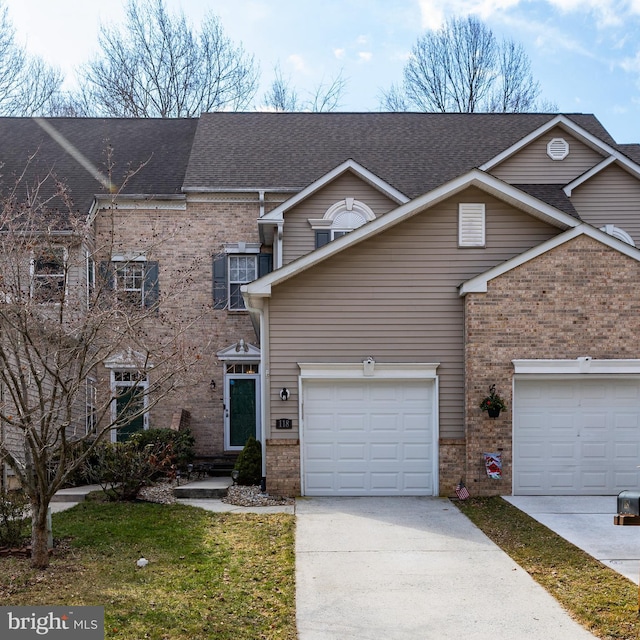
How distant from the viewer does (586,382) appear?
1216cm

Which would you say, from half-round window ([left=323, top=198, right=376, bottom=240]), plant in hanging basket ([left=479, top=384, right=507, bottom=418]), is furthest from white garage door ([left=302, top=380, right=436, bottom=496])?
half-round window ([left=323, top=198, right=376, bottom=240])

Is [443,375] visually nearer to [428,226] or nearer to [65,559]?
[428,226]

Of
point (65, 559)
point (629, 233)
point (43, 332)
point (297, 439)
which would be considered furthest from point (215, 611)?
point (629, 233)

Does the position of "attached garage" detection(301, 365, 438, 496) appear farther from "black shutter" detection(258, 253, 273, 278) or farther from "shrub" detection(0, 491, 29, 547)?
"black shutter" detection(258, 253, 273, 278)

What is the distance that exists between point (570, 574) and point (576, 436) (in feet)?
16.3

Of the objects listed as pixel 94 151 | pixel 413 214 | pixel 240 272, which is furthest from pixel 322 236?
pixel 94 151

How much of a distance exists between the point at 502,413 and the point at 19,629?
833cm

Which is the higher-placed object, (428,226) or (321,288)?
(428,226)

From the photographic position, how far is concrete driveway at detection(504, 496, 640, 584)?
812 centimetres

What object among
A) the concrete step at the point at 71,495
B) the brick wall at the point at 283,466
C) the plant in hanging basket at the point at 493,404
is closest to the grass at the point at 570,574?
the plant in hanging basket at the point at 493,404

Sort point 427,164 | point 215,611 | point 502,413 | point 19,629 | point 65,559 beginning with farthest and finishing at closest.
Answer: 1. point 427,164
2. point 502,413
3. point 65,559
4. point 215,611
5. point 19,629

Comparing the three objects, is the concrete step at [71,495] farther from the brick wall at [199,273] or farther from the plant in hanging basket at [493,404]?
the plant in hanging basket at [493,404]

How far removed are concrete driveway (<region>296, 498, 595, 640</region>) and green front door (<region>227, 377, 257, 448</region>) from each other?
6.38m

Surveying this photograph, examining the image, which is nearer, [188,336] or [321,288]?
[321,288]
